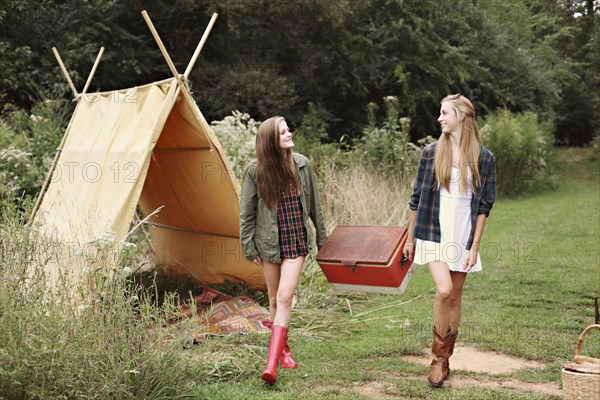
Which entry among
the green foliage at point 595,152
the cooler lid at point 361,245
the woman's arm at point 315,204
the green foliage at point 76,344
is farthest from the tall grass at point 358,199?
the green foliage at point 595,152

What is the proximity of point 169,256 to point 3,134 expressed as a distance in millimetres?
3710

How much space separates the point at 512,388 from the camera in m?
4.21

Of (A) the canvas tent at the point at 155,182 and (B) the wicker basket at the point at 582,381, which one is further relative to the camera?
(A) the canvas tent at the point at 155,182

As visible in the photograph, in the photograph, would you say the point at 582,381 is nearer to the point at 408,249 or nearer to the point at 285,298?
the point at 408,249

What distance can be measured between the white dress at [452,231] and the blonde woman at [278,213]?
74cm

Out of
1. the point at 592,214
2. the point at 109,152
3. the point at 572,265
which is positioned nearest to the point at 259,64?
the point at 592,214

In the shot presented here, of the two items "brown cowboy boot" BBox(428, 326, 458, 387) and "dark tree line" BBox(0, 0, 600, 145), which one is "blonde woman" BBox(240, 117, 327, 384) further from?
"dark tree line" BBox(0, 0, 600, 145)

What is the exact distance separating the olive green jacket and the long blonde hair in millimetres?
821

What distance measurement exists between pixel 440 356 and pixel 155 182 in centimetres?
346

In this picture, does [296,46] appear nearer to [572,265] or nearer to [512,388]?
[572,265]

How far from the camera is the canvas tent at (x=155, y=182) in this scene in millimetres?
5191

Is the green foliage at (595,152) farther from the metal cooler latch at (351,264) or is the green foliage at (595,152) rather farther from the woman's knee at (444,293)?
the woman's knee at (444,293)

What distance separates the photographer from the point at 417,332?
221 inches

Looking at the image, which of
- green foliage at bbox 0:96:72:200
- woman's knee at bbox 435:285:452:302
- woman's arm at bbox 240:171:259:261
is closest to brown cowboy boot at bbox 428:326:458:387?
woman's knee at bbox 435:285:452:302
